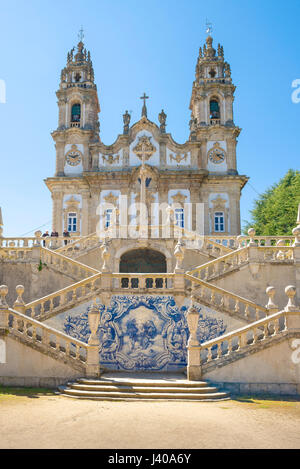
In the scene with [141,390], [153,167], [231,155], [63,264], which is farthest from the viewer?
[231,155]

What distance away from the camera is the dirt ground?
6.26 m

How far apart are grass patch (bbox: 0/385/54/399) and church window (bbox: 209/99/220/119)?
2800 cm

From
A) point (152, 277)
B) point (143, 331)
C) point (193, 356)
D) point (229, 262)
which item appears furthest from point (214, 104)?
point (193, 356)

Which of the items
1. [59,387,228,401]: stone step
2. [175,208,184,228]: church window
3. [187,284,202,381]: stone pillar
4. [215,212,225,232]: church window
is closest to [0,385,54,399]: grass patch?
[59,387,228,401]: stone step

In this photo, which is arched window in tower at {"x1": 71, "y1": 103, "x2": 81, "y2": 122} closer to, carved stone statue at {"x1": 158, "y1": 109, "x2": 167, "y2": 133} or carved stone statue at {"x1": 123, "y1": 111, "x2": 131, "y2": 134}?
carved stone statue at {"x1": 123, "y1": 111, "x2": 131, "y2": 134}

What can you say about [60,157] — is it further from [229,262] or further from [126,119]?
[229,262]

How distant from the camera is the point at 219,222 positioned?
101ft

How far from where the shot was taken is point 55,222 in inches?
1244

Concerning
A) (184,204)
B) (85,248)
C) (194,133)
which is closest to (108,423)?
(85,248)

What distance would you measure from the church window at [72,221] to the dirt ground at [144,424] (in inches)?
883

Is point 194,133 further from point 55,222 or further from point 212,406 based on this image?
point 212,406

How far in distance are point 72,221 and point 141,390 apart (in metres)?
23.0
